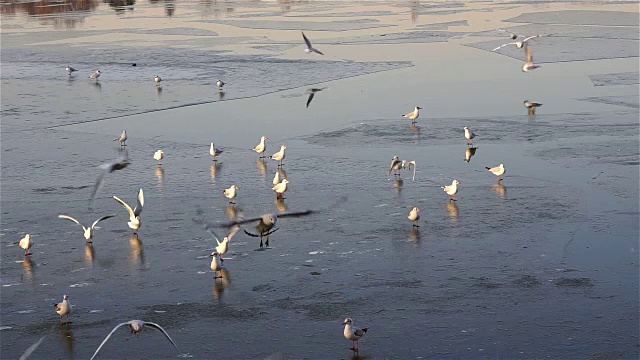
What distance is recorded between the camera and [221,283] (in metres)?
10.2

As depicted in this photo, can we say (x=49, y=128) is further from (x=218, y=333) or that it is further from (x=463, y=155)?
(x=218, y=333)

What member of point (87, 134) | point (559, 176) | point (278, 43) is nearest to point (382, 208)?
point (559, 176)

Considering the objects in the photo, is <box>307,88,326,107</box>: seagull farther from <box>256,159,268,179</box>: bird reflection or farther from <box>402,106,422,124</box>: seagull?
<box>256,159,268,179</box>: bird reflection

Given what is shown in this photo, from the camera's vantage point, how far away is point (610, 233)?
11336 mm

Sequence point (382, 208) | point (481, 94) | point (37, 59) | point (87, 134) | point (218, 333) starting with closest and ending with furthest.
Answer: point (218, 333)
point (382, 208)
point (87, 134)
point (481, 94)
point (37, 59)

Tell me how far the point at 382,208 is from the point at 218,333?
438 cm

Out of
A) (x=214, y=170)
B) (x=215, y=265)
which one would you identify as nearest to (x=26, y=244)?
(x=215, y=265)

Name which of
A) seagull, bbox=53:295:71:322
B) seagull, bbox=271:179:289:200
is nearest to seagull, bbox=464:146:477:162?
seagull, bbox=271:179:289:200

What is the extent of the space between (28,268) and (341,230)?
3.72 m

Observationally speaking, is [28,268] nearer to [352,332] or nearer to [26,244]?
[26,244]

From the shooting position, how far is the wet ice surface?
8.88m

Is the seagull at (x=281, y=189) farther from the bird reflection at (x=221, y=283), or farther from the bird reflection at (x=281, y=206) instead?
the bird reflection at (x=221, y=283)

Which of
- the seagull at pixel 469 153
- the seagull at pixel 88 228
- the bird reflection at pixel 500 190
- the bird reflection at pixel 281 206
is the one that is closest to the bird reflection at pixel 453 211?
the bird reflection at pixel 500 190

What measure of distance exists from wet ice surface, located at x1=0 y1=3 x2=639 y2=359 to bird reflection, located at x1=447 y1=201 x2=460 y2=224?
0.19 ft
